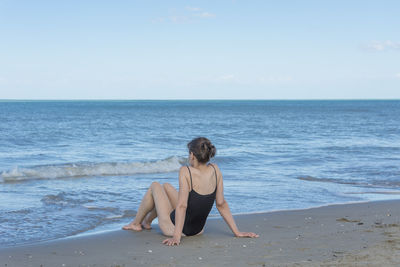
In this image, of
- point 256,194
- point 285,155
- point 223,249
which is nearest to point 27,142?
point 285,155

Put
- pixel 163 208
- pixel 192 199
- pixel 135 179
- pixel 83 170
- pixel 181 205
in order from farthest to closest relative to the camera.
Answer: pixel 83 170, pixel 135 179, pixel 163 208, pixel 192 199, pixel 181 205

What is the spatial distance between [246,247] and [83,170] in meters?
8.30

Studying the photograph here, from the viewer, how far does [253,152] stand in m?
18.1

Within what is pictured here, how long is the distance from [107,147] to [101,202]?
11.8 metres

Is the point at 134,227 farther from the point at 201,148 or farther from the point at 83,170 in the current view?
the point at 83,170

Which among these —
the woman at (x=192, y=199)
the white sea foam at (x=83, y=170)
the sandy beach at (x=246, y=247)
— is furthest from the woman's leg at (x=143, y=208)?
the white sea foam at (x=83, y=170)

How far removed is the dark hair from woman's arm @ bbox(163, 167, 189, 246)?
0.89ft

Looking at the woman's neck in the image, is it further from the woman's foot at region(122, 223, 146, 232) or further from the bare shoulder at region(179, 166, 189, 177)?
the woman's foot at region(122, 223, 146, 232)

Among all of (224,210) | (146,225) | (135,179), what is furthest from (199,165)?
(135,179)

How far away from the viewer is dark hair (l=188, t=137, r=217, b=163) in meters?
5.18

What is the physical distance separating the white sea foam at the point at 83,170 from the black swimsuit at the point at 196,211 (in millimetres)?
6796

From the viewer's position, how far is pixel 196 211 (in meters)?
5.62

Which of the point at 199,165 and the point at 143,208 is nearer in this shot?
the point at 199,165

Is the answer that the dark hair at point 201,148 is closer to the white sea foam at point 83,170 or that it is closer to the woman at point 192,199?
the woman at point 192,199
